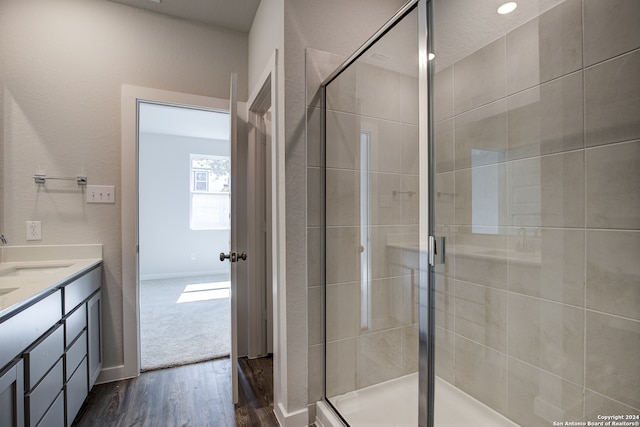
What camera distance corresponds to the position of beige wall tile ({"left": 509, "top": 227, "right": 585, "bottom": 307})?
120 centimetres

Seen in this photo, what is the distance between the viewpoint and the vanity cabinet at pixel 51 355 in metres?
1.01

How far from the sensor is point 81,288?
1.71 meters

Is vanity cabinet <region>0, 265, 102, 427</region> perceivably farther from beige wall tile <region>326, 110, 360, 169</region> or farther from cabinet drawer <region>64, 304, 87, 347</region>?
beige wall tile <region>326, 110, 360, 169</region>

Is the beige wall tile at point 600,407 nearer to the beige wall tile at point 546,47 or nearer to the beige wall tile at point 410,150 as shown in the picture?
the beige wall tile at point 410,150

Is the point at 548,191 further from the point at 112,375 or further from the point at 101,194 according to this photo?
the point at 112,375

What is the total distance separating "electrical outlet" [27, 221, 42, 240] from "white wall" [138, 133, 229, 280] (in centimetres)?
370

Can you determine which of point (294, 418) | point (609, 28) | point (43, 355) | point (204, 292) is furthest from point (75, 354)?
point (204, 292)

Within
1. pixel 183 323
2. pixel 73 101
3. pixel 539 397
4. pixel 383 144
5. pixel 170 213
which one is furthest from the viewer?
pixel 170 213

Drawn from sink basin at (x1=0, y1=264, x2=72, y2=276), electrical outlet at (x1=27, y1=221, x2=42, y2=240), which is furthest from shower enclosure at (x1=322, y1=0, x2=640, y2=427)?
electrical outlet at (x1=27, y1=221, x2=42, y2=240)

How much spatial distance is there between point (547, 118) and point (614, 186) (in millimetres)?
380

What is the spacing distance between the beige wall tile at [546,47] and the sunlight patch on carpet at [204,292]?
410cm

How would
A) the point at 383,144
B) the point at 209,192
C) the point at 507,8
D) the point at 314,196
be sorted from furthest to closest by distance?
the point at 209,192 < the point at 314,196 < the point at 383,144 < the point at 507,8

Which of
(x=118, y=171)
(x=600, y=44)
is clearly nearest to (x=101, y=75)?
(x=118, y=171)

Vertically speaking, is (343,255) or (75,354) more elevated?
(343,255)
